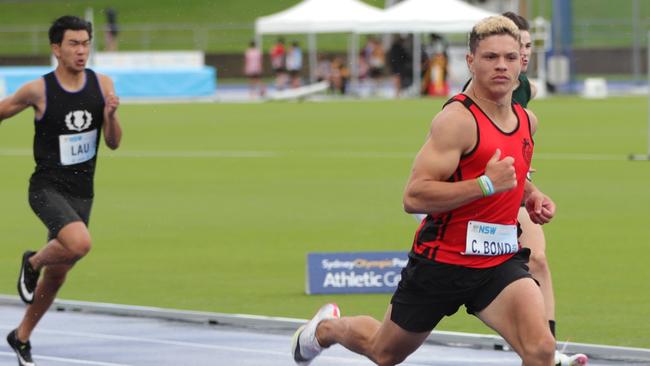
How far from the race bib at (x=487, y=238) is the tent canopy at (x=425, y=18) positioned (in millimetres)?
37959

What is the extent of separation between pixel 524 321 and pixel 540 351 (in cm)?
17

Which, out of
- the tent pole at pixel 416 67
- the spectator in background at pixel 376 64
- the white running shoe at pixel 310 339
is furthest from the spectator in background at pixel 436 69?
the white running shoe at pixel 310 339

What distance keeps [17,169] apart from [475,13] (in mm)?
23046

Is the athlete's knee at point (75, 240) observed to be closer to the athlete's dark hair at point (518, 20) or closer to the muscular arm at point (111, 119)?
the muscular arm at point (111, 119)

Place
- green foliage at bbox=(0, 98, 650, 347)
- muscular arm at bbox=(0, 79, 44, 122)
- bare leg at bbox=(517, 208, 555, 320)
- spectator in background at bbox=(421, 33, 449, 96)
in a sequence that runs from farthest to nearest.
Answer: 1. spectator in background at bbox=(421, 33, 449, 96)
2. green foliage at bbox=(0, 98, 650, 347)
3. muscular arm at bbox=(0, 79, 44, 122)
4. bare leg at bbox=(517, 208, 555, 320)

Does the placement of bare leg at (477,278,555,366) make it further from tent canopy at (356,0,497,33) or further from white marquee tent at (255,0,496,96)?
tent canopy at (356,0,497,33)

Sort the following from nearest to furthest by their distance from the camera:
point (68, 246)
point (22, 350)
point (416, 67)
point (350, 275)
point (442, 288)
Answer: point (442, 288), point (22, 350), point (68, 246), point (350, 275), point (416, 67)

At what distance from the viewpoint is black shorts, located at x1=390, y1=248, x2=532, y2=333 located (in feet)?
23.2

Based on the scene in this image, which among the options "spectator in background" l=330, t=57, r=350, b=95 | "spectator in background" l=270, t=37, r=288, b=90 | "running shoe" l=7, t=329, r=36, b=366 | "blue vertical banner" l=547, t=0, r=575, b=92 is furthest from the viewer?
"spectator in background" l=270, t=37, r=288, b=90

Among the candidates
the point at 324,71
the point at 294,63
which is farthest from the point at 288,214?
the point at 294,63

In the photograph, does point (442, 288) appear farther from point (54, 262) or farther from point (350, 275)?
point (350, 275)

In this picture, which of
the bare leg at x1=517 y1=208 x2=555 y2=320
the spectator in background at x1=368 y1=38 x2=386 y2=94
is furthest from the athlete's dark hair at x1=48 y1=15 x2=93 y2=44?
the spectator in background at x1=368 y1=38 x2=386 y2=94

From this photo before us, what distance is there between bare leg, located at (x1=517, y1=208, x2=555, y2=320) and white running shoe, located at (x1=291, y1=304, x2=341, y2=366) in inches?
50.1

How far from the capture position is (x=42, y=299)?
30.8 ft
